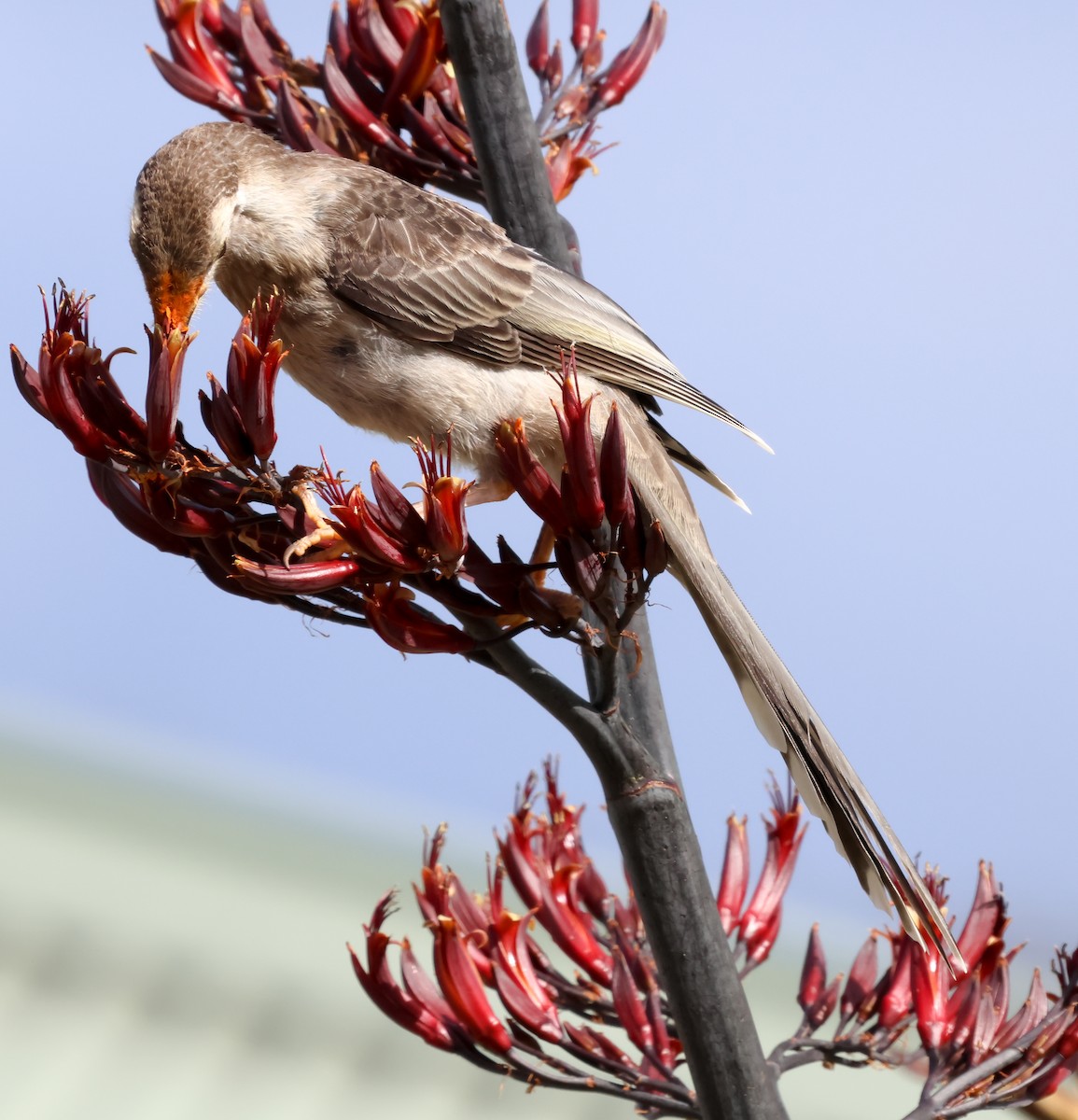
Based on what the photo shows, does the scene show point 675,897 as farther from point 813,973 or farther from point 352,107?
point 352,107

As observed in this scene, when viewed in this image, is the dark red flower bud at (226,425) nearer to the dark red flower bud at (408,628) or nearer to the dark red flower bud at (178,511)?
the dark red flower bud at (178,511)

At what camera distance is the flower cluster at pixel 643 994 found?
7.03ft

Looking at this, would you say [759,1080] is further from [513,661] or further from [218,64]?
[218,64]

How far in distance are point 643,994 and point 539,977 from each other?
0.55ft

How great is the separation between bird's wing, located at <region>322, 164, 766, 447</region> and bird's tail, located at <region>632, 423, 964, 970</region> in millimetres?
420

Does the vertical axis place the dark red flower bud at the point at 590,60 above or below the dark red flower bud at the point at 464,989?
above

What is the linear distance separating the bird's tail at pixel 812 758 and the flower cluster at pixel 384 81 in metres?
0.96

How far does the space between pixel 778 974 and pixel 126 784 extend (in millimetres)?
3169

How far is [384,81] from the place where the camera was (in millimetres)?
2770

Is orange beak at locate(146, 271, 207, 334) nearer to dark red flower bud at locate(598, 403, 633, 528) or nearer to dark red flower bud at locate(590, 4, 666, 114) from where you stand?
dark red flower bud at locate(598, 403, 633, 528)

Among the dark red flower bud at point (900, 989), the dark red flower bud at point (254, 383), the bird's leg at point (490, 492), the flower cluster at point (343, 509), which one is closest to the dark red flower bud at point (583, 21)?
the bird's leg at point (490, 492)

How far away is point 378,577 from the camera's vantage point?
1793mm

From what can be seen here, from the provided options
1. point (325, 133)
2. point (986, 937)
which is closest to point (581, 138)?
point (325, 133)

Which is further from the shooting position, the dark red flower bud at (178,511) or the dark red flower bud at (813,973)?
the dark red flower bud at (813,973)
